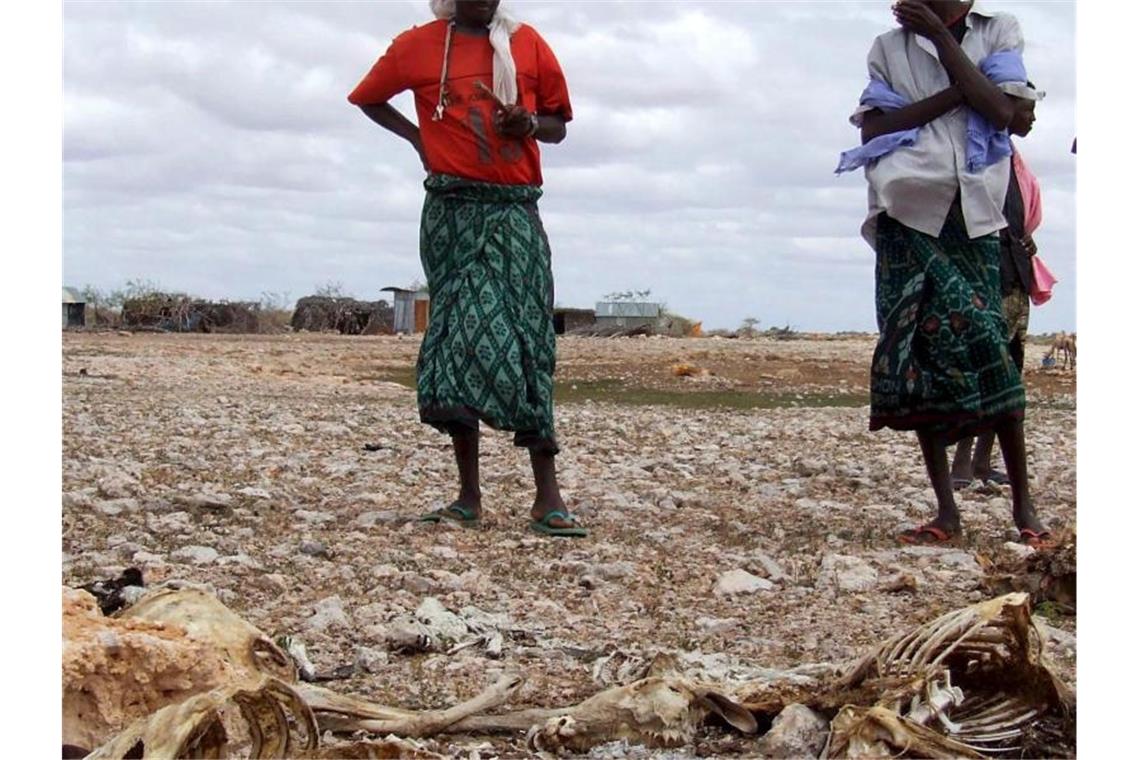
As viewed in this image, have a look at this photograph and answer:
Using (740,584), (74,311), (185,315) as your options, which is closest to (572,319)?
(185,315)

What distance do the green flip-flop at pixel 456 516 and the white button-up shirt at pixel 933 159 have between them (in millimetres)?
2014

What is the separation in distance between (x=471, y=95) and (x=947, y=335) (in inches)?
81.9

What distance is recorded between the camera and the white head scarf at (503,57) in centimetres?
632

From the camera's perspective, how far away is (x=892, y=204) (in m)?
6.12

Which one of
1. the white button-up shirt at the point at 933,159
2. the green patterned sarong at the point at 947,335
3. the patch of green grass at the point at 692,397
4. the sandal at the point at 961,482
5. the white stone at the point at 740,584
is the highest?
the white button-up shirt at the point at 933,159

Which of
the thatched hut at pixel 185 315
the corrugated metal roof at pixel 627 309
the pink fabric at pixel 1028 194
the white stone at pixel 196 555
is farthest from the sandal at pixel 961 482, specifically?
the corrugated metal roof at pixel 627 309

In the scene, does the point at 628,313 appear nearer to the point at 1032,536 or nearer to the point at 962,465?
the point at 962,465

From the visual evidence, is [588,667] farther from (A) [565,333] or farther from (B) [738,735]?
(A) [565,333]

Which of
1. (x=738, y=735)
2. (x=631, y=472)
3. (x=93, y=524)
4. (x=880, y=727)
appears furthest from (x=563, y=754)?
(x=631, y=472)

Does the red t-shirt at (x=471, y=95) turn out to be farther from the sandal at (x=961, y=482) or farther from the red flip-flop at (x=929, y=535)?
the sandal at (x=961, y=482)

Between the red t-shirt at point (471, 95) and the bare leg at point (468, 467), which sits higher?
the red t-shirt at point (471, 95)

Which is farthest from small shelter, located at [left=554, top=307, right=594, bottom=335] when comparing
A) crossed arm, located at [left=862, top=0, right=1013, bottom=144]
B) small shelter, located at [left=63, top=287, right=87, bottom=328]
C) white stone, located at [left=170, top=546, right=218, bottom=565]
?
white stone, located at [left=170, top=546, right=218, bottom=565]

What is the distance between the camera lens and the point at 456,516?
662 centimetres

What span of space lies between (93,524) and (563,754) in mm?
3598
